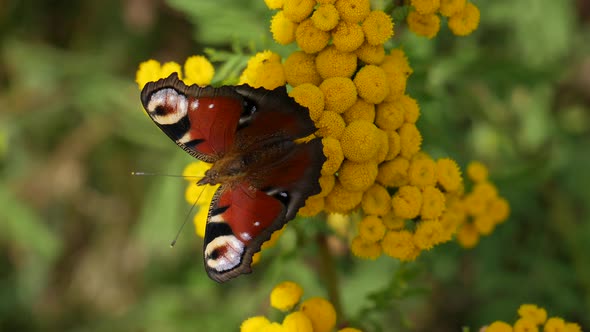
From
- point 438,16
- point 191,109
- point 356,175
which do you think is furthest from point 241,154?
point 438,16

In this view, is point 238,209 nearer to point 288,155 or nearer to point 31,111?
point 288,155

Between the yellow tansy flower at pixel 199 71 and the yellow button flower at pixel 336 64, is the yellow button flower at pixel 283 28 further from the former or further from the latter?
the yellow tansy flower at pixel 199 71

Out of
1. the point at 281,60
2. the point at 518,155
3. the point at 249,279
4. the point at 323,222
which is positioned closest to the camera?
the point at 281,60

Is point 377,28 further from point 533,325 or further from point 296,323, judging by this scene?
point 533,325

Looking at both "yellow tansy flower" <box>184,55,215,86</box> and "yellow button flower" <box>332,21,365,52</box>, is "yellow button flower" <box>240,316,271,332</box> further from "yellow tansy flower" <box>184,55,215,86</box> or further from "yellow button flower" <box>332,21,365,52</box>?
"yellow button flower" <box>332,21,365,52</box>

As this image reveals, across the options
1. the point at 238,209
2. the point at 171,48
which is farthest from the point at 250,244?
the point at 171,48
